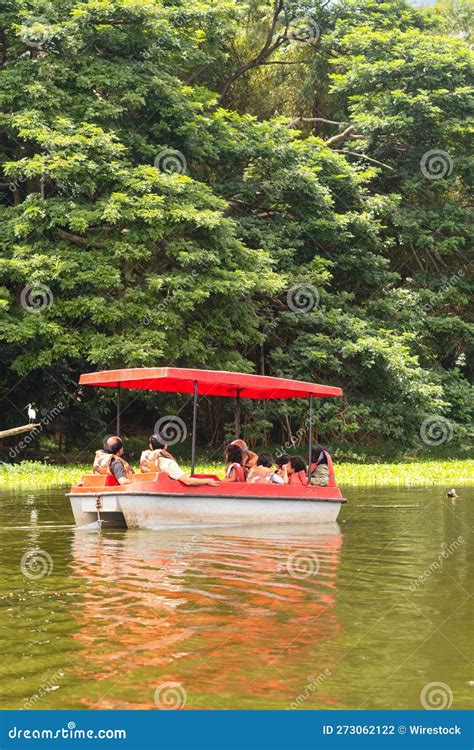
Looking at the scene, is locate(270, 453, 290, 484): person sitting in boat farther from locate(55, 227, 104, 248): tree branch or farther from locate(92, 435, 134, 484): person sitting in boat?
locate(55, 227, 104, 248): tree branch

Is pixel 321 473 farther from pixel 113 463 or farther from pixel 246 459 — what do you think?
pixel 113 463

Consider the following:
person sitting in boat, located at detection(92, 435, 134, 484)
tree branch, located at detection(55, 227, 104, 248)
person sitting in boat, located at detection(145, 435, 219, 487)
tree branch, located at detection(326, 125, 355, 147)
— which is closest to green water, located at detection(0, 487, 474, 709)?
person sitting in boat, located at detection(145, 435, 219, 487)

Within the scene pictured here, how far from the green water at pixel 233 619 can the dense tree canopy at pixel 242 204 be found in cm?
1178

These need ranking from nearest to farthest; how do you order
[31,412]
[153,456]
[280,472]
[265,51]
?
[153,456], [280,472], [31,412], [265,51]

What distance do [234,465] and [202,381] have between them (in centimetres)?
128

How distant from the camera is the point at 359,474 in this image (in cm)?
2578

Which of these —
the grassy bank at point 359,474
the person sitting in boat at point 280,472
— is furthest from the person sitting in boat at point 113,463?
the grassy bank at point 359,474

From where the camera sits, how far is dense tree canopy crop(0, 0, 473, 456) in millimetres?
25219

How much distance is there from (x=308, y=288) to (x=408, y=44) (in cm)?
875

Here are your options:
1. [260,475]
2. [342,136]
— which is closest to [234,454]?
[260,475]

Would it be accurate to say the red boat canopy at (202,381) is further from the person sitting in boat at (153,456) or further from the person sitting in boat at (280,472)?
the person sitting in boat at (280,472)
